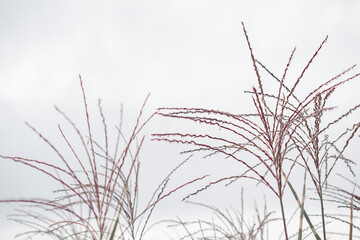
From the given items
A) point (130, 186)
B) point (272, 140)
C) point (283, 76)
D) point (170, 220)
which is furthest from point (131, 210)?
point (283, 76)

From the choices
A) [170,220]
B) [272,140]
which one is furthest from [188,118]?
[170,220]

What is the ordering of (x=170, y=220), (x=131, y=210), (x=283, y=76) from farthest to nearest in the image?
(x=170, y=220), (x=131, y=210), (x=283, y=76)

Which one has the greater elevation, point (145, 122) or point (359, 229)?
point (145, 122)

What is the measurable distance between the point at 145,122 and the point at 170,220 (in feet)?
5.86

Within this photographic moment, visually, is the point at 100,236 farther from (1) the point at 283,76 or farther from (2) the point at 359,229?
(2) the point at 359,229

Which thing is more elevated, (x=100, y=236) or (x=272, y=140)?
(x=272, y=140)

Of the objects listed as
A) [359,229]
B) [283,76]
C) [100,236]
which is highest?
[283,76]

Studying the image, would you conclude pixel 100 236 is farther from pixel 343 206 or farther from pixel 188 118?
pixel 343 206

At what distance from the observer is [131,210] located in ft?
8.42

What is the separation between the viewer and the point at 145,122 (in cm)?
154

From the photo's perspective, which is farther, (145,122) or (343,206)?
(343,206)

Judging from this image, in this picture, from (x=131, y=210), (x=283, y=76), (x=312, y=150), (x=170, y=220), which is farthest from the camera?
(x=170, y=220)

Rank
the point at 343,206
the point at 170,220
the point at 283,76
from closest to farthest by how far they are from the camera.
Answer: the point at 283,76 → the point at 343,206 → the point at 170,220

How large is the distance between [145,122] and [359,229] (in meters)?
1.22
